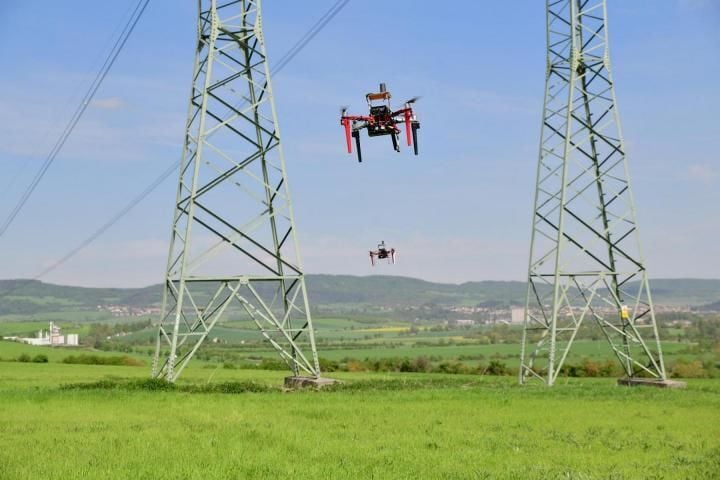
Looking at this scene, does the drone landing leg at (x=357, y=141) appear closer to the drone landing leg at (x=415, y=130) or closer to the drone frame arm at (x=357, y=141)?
the drone frame arm at (x=357, y=141)

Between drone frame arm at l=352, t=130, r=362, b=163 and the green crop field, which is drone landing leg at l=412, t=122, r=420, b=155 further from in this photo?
the green crop field

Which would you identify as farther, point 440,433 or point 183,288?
point 183,288

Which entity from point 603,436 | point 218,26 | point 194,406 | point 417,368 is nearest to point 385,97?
point 218,26

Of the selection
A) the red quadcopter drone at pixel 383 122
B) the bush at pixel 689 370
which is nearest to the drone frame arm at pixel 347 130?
the red quadcopter drone at pixel 383 122

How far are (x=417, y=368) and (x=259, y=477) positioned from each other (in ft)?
199

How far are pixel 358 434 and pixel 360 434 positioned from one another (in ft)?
0.18

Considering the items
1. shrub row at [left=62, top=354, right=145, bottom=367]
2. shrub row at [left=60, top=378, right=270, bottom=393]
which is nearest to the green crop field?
shrub row at [left=60, top=378, right=270, bottom=393]

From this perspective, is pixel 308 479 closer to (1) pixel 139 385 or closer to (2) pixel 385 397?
(2) pixel 385 397

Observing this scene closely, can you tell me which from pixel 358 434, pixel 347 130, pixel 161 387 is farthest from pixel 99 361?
pixel 358 434

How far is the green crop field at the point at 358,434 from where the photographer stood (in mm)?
16719

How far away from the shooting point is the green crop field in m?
16.7

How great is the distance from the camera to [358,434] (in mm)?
22109

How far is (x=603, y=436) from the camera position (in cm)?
2203

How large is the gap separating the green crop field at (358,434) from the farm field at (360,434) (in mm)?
50
